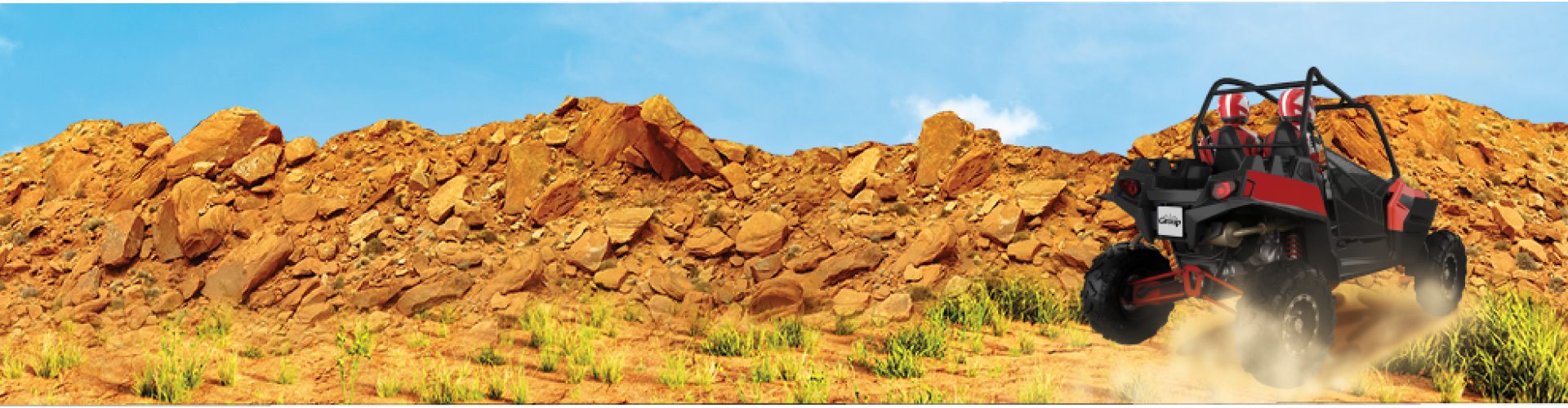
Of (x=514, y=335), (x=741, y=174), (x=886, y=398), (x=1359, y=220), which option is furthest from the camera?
(x=741, y=174)

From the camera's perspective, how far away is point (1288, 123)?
298 inches

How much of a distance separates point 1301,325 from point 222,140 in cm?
1696

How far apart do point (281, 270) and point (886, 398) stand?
10.6 meters

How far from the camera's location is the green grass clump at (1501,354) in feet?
22.2

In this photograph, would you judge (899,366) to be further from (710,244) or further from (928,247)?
(710,244)

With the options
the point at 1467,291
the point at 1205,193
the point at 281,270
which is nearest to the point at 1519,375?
the point at 1205,193

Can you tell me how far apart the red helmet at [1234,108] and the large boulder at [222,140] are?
619 inches

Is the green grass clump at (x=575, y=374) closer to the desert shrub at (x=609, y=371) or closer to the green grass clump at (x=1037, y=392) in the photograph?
the desert shrub at (x=609, y=371)

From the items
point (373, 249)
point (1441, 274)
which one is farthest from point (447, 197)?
point (1441, 274)

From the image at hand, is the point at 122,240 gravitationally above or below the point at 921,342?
above

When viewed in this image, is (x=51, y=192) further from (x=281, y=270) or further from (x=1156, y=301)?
(x=1156, y=301)

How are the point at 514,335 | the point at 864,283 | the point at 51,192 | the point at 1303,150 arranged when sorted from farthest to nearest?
the point at 51,192, the point at 864,283, the point at 514,335, the point at 1303,150

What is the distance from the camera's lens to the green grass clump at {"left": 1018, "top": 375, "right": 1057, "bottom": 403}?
6.33m

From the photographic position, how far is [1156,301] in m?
7.62
